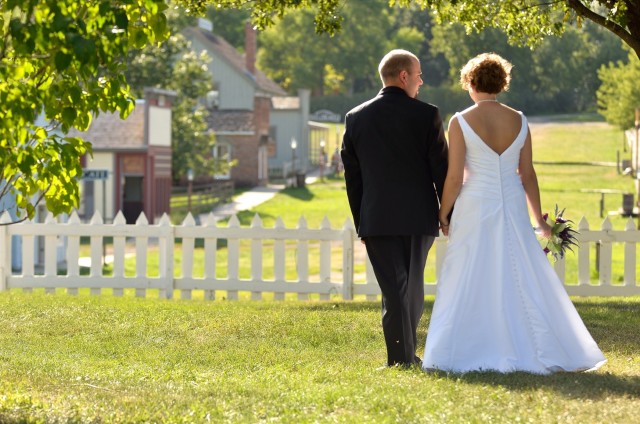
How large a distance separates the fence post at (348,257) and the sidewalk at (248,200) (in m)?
25.7

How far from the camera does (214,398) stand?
7293 millimetres

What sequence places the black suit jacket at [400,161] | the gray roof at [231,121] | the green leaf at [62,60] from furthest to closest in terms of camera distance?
1. the gray roof at [231,121]
2. the black suit jacket at [400,161]
3. the green leaf at [62,60]

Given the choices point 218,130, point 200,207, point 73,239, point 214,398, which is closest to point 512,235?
point 214,398

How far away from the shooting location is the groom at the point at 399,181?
8.19 metres

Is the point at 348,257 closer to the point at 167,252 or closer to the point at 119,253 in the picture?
the point at 167,252

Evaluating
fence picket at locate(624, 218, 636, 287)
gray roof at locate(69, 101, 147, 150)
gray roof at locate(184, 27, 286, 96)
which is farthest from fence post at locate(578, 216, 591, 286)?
gray roof at locate(184, 27, 286, 96)

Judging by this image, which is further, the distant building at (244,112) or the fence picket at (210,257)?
the distant building at (244,112)

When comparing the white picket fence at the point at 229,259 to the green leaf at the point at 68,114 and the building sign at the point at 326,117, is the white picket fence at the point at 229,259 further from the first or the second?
the building sign at the point at 326,117

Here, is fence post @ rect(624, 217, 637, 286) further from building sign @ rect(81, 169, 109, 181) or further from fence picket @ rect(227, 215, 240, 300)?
building sign @ rect(81, 169, 109, 181)

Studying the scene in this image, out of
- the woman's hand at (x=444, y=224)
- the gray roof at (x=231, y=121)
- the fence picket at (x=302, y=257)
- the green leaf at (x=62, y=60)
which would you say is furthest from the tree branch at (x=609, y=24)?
the gray roof at (x=231, y=121)

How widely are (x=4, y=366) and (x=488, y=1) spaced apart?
799 centimetres

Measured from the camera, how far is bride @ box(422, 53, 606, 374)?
806 centimetres

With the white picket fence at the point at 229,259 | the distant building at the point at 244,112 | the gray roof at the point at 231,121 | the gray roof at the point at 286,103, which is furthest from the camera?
the gray roof at the point at 286,103

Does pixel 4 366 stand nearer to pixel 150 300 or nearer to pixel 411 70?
pixel 411 70
